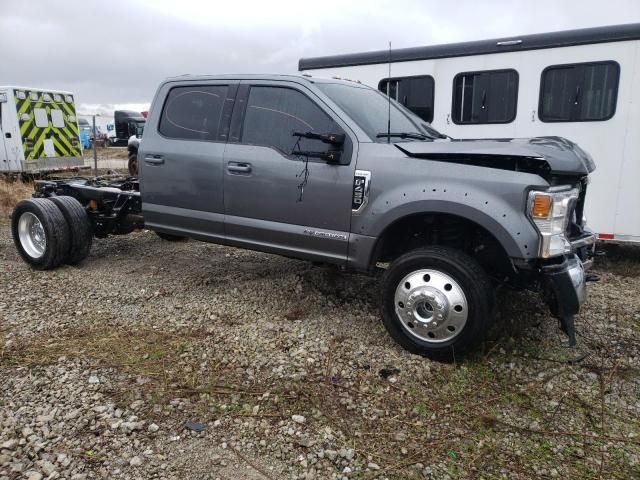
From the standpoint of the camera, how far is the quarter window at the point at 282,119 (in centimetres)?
411

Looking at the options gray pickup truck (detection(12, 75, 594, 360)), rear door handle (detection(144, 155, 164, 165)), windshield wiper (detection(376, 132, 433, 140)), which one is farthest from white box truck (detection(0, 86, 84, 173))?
windshield wiper (detection(376, 132, 433, 140))

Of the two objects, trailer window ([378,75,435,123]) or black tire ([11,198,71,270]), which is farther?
trailer window ([378,75,435,123])

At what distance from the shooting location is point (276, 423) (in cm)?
290

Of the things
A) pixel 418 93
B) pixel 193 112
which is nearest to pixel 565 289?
pixel 193 112

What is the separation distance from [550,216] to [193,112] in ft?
10.5

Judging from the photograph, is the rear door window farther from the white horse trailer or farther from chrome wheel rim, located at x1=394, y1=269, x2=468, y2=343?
chrome wheel rim, located at x1=394, y1=269, x2=468, y2=343

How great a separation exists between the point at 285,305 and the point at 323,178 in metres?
1.32

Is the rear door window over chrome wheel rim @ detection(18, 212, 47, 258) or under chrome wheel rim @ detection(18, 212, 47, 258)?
over

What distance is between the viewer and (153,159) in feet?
16.1

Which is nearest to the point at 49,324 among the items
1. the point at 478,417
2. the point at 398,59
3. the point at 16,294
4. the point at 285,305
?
the point at 16,294

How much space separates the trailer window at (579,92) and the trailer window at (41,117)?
1261 cm

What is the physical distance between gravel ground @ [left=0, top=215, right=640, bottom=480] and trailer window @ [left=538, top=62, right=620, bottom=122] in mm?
2294

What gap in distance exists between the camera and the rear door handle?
4.87m

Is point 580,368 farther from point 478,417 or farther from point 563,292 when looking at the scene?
point 478,417
